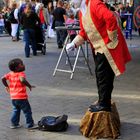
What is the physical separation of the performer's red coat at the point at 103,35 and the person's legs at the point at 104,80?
120mm

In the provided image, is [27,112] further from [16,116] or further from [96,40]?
[96,40]

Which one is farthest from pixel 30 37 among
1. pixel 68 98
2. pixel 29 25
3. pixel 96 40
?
pixel 96 40

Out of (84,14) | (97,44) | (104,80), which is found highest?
(84,14)

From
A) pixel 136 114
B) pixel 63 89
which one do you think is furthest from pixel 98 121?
pixel 63 89

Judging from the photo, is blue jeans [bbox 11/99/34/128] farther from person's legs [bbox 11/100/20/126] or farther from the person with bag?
the person with bag

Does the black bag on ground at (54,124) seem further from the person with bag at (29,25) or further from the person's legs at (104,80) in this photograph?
the person with bag at (29,25)

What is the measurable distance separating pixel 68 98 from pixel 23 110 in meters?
1.96

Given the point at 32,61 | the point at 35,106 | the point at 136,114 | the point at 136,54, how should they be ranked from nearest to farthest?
the point at 136,114, the point at 35,106, the point at 32,61, the point at 136,54

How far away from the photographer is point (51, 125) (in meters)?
6.36

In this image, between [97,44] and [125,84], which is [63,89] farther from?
[97,44]

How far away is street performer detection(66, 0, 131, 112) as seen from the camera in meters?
5.88

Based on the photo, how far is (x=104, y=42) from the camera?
19.7ft

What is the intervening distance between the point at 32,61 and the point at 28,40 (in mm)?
A: 1400

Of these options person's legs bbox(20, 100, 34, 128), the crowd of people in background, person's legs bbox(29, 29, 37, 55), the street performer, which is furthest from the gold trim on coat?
person's legs bbox(29, 29, 37, 55)
